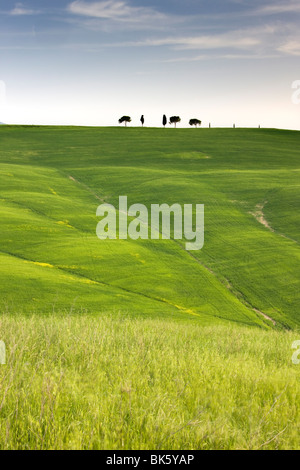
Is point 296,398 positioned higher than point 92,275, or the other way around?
point 296,398

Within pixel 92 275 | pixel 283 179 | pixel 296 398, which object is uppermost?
pixel 283 179

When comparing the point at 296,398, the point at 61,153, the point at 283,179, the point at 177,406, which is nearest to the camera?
the point at 177,406

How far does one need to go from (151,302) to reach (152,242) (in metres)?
10.2

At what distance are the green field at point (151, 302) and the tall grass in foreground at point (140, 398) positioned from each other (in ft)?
0.07

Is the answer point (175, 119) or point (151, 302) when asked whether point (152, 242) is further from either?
point (175, 119)

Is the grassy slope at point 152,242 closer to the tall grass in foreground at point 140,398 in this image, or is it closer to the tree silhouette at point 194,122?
the tall grass in foreground at point 140,398

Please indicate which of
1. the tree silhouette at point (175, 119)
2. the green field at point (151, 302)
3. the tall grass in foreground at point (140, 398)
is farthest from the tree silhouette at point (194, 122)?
the tall grass in foreground at point (140, 398)

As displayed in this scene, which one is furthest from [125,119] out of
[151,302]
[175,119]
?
[151,302]

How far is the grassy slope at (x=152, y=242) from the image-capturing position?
18750mm

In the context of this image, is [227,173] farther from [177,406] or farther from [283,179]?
[177,406]

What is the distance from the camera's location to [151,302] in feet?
60.8

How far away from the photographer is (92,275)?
70.0 feet
